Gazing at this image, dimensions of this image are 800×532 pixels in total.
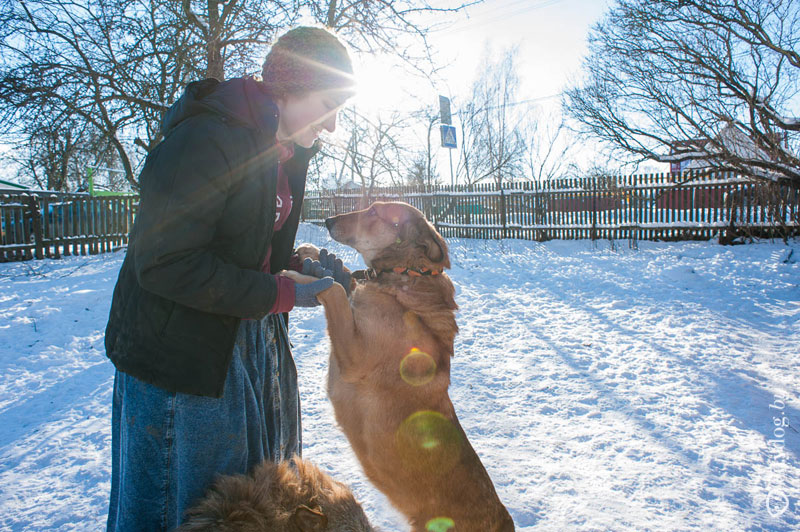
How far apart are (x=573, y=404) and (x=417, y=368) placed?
2.24 meters

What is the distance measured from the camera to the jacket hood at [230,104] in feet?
4.13

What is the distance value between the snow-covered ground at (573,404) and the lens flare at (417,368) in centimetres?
48

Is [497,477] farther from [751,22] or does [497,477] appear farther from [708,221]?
[751,22]

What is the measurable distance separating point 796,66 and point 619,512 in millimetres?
13616

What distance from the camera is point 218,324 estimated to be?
4.26 feet

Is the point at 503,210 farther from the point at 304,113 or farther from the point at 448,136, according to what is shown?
the point at 304,113

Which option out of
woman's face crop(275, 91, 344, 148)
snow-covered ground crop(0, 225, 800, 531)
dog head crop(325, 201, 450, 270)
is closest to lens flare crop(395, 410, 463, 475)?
snow-covered ground crop(0, 225, 800, 531)

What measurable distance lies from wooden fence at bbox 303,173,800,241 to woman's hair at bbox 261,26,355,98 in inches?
487

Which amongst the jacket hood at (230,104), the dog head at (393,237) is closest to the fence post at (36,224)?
the dog head at (393,237)

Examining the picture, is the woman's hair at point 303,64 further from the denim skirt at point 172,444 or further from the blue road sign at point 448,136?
the blue road sign at point 448,136

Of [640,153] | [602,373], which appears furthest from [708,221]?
[602,373]

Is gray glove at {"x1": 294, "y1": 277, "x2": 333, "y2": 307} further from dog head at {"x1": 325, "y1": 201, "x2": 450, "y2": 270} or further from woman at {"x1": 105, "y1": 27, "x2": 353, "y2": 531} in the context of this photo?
dog head at {"x1": 325, "y1": 201, "x2": 450, "y2": 270}

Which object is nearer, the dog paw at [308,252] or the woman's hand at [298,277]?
the woman's hand at [298,277]

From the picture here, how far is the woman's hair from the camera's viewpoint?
4.71 feet
